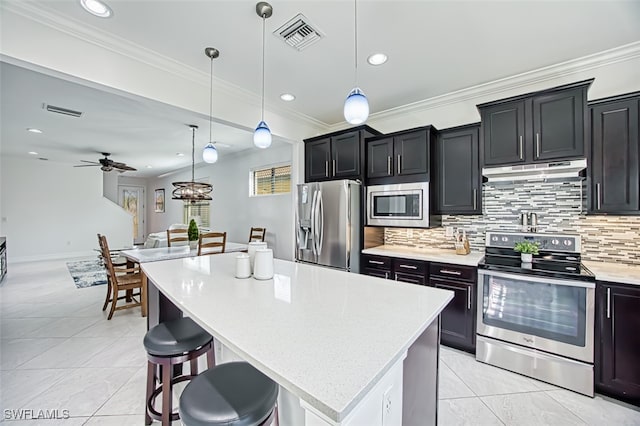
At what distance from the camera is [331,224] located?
3352mm

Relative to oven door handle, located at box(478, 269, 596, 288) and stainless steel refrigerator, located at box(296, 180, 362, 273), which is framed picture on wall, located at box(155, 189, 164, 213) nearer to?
stainless steel refrigerator, located at box(296, 180, 362, 273)

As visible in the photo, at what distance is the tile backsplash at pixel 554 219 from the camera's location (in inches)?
92.0

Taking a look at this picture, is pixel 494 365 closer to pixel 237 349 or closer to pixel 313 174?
pixel 237 349

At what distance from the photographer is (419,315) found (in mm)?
1135

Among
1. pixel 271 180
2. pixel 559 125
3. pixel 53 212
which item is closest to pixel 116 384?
pixel 271 180

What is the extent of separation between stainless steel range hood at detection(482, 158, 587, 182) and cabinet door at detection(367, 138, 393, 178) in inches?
40.4

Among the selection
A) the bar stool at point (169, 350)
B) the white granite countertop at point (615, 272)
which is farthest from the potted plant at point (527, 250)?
the bar stool at point (169, 350)

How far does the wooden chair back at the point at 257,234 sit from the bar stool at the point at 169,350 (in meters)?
3.71

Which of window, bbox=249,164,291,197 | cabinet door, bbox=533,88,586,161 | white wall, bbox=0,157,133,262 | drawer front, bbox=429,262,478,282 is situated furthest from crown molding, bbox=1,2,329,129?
white wall, bbox=0,157,133,262

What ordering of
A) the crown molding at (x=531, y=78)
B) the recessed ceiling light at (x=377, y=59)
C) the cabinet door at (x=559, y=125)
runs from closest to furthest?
the cabinet door at (x=559, y=125), the crown molding at (x=531, y=78), the recessed ceiling light at (x=377, y=59)

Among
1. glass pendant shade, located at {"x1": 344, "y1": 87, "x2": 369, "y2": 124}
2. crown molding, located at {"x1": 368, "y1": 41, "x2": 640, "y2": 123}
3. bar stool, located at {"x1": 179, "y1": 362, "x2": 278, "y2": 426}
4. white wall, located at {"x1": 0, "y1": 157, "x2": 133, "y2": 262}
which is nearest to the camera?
bar stool, located at {"x1": 179, "y1": 362, "x2": 278, "y2": 426}

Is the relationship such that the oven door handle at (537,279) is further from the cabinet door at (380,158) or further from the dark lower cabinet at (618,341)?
the cabinet door at (380,158)

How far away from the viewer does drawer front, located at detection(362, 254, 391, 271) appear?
310 centimetres

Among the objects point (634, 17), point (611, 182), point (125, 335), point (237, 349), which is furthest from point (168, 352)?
point (634, 17)
